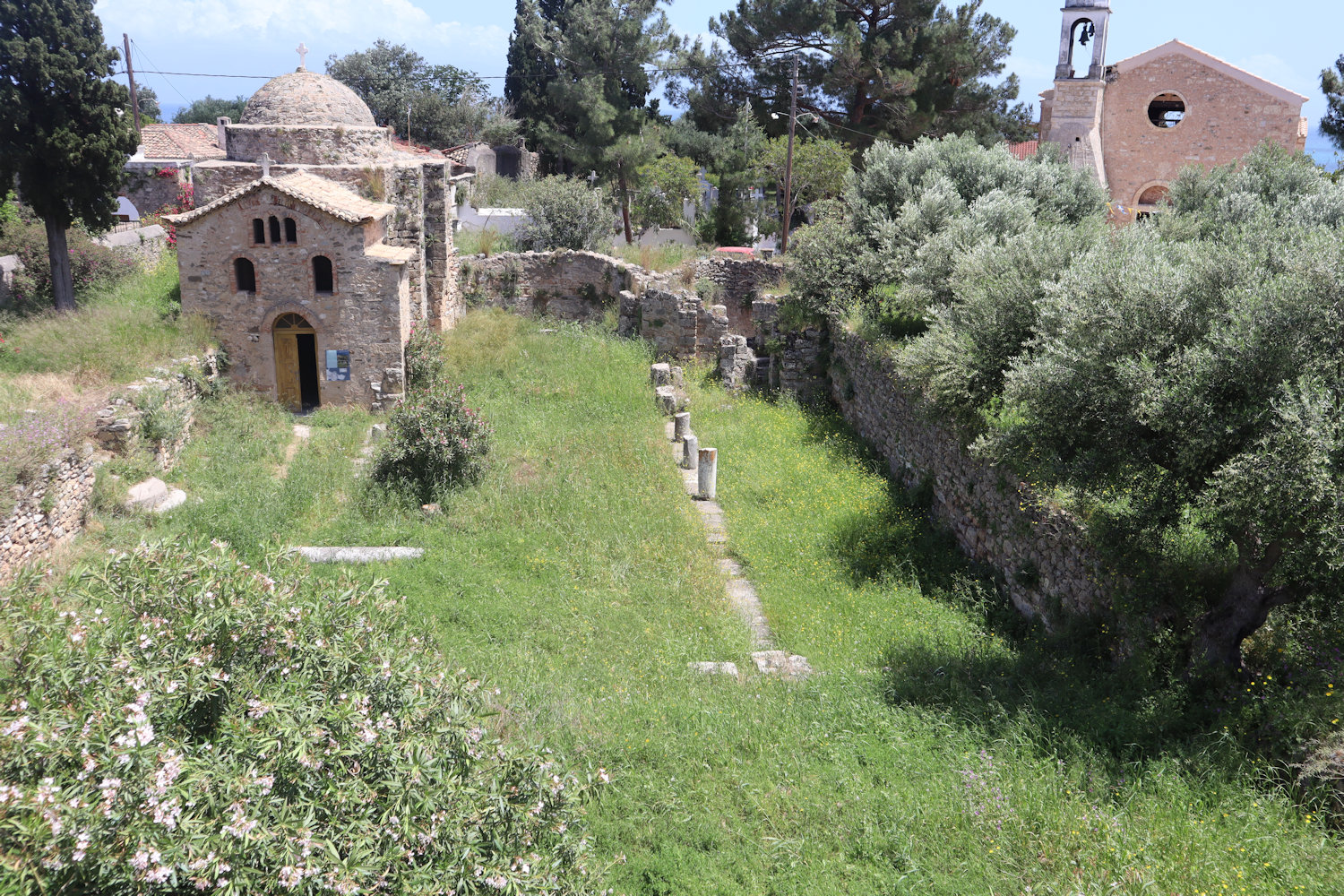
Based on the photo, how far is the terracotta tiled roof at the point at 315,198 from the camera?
635 inches

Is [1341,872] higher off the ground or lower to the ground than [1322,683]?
lower

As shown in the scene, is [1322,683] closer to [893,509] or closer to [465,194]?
[893,509]

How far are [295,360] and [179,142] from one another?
73.0 feet

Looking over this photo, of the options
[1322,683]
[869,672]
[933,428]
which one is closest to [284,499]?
[869,672]

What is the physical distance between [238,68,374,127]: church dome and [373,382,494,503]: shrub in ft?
28.6

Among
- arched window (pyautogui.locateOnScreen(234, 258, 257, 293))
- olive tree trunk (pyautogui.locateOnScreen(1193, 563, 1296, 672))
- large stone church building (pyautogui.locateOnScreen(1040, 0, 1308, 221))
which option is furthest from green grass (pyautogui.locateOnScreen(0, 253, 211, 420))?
large stone church building (pyautogui.locateOnScreen(1040, 0, 1308, 221))

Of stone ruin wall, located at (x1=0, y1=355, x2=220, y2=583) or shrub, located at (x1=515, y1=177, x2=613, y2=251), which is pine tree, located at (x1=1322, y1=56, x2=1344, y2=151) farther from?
stone ruin wall, located at (x1=0, y1=355, x2=220, y2=583)

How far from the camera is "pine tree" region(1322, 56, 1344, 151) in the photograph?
2275 cm

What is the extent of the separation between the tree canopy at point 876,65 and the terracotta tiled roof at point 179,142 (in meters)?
19.5

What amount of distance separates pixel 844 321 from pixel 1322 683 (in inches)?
499

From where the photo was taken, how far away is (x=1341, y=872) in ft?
18.6

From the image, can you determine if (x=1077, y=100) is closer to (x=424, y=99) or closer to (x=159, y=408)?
(x=159, y=408)

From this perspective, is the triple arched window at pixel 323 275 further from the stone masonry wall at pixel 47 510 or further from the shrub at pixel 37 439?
the stone masonry wall at pixel 47 510

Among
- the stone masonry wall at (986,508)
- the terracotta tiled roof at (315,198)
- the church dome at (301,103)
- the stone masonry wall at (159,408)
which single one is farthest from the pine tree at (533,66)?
the stone masonry wall at (986,508)
